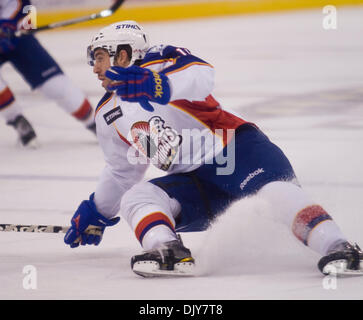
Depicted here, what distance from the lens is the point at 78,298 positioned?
8.55 ft

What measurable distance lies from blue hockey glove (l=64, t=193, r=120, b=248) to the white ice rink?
0.06 meters

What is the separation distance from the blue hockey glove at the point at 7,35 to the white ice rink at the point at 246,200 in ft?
1.82

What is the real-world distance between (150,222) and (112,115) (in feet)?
1.31

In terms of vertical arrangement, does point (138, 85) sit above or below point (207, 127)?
above

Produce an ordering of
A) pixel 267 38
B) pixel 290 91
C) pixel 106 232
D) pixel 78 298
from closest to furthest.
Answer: pixel 78 298
pixel 106 232
pixel 290 91
pixel 267 38

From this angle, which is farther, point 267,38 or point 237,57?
point 267,38

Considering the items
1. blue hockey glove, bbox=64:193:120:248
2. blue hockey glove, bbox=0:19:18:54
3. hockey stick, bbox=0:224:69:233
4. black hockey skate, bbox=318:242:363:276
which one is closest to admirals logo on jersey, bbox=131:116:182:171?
blue hockey glove, bbox=64:193:120:248

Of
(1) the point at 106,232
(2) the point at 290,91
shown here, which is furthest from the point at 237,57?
(1) the point at 106,232

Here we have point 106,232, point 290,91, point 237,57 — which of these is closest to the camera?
point 106,232

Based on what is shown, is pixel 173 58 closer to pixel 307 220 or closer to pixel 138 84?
pixel 138 84

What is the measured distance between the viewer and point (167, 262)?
2773 mm

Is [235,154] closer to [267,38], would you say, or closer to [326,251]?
[326,251]

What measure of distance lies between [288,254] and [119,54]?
0.79 m

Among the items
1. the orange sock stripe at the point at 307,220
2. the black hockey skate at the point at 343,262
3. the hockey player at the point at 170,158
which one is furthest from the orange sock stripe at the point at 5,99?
the black hockey skate at the point at 343,262
